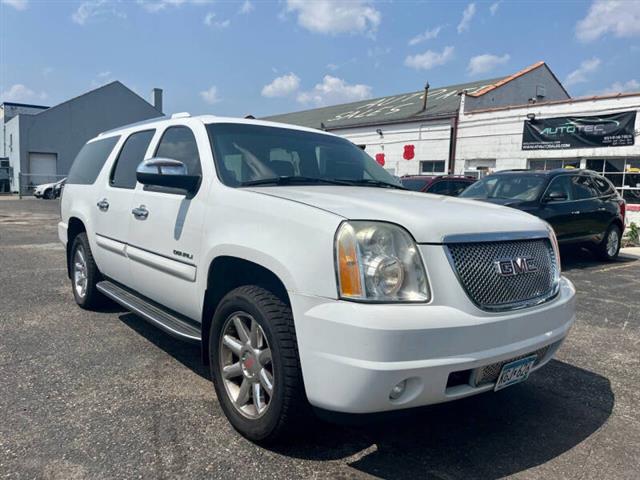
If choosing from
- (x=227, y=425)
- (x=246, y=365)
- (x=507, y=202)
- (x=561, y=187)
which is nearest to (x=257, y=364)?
(x=246, y=365)

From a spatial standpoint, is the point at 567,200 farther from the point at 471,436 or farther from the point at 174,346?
the point at 174,346

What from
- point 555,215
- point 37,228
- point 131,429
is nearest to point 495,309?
point 131,429

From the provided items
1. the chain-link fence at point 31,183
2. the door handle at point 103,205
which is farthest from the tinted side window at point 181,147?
the chain-link fence at point 31,183

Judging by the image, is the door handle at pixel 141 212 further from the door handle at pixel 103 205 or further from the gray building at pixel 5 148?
the gray building at pixel 5 148

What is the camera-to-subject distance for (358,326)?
2137 mm

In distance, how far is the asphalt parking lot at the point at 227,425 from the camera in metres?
2.50

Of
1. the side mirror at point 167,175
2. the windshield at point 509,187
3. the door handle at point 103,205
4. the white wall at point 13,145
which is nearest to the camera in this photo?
the side mirror at point 167,175

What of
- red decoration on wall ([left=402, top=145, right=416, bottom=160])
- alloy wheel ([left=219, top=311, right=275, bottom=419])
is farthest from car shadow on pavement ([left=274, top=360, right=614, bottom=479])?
red decoration on wall ([left=402, top=145, right=416, bottom=160])

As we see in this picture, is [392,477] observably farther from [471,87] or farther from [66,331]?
[471,87]

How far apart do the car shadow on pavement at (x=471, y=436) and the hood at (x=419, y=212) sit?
0.85 metres

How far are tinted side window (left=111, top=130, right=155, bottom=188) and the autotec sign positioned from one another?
15.0 m

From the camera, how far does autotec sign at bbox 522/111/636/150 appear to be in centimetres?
1490

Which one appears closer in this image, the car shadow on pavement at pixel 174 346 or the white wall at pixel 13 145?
the car shadow on pavement at pixel 174 346

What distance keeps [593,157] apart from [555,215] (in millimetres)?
9126
